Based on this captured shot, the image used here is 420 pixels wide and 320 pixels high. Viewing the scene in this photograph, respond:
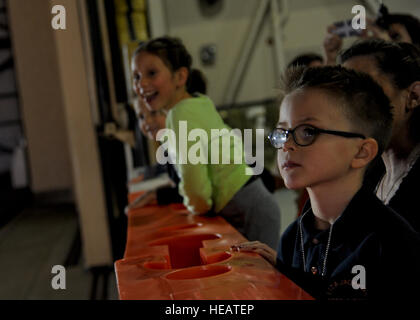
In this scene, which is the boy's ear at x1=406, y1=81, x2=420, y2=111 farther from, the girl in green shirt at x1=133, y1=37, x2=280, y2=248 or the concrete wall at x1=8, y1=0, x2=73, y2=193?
the concrete wall at x1=8, y1=0, x2=73, y2=193

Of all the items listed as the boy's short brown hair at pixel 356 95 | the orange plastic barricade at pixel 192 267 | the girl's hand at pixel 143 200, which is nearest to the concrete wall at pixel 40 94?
the girl's hand at pixel 143 200

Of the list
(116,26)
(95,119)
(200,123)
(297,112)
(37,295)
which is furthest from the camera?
(116,26)

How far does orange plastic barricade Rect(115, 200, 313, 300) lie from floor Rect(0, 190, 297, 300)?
1.49 metres

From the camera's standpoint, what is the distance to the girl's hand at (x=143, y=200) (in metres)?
2.02

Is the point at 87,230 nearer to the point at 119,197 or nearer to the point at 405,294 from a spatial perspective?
the point at 119,197

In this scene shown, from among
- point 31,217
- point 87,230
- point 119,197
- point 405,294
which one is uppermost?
point 405,294

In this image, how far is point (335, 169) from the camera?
3.39 feet

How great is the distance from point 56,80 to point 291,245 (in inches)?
242

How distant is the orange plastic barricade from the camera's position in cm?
91

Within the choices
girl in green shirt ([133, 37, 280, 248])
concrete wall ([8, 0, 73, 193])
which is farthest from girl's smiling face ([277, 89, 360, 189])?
concrete wall ([8, 0, 73, 193])

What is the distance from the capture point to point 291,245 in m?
1.15

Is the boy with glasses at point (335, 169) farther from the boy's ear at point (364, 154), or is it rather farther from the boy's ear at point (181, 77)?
the boy's ear at point (181, 77)

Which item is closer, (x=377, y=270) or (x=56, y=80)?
(x=377, y=270)
